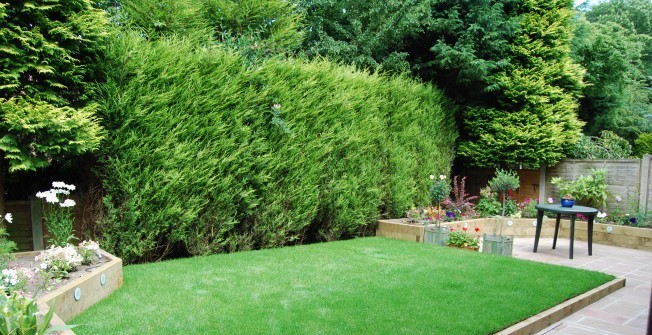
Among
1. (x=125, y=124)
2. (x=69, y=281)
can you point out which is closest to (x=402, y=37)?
(x=125, y=124)

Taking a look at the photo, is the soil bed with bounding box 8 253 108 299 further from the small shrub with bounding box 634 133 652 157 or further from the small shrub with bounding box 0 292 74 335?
the small shrub with bounding box 634 133 652 157

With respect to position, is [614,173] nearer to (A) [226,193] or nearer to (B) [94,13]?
(A) [226,193]

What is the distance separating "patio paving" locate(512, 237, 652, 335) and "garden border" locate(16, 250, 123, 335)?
4.20 m

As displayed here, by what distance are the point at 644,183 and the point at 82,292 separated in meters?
10.5

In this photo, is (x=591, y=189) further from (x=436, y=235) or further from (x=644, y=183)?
(x=436, y=235)

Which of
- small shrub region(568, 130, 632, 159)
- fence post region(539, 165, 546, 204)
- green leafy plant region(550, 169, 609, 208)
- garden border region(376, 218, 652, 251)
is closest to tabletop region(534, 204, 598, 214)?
garden border region(376, 218, 652, 251)

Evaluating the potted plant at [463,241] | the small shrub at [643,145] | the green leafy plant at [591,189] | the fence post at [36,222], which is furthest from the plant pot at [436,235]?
the small shrub at [643,145]

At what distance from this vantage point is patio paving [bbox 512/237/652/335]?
429cm

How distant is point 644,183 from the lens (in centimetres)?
913

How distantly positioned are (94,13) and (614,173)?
10594 mm

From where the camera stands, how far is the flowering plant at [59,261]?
13.0 feet

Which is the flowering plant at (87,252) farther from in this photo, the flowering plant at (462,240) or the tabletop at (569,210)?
the tabletop at (569,210)

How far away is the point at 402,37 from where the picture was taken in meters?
11.2

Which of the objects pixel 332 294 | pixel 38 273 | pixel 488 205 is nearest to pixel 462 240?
pixel 488 205
